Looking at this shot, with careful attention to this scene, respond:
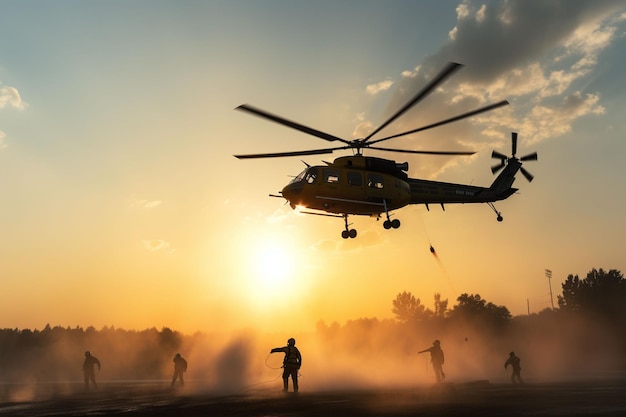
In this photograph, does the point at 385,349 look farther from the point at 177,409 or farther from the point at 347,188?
the point at 177,409

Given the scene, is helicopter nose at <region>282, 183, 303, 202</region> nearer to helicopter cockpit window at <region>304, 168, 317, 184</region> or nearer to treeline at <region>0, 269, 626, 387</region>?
helicopter cockpit window at <region>304, 168, 317, 184</region>

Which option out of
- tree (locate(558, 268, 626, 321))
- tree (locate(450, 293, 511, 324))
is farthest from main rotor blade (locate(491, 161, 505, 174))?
tree (locate(450, 293, 511, 324))

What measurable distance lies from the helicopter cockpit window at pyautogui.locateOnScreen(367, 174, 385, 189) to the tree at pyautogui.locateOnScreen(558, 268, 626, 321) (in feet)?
237

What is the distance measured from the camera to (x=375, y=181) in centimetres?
2586

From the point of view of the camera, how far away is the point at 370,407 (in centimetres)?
1552

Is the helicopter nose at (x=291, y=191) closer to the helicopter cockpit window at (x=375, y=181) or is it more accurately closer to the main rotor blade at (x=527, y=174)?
the helicopter cockpit window at (x=375, y=181)

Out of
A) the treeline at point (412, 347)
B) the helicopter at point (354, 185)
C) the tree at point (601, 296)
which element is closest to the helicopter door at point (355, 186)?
the helicopter at point (354, 185)

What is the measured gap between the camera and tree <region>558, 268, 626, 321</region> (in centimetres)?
8397

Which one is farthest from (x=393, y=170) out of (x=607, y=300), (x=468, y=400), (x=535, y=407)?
(x=607, y=300)

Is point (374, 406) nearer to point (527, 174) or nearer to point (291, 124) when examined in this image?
point (291, 124)

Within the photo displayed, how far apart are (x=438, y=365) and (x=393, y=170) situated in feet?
33.5

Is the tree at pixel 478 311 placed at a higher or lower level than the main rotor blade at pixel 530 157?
lower

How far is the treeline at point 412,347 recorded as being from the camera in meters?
69.3

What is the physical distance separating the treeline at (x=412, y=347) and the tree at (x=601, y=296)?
0.16 meters
